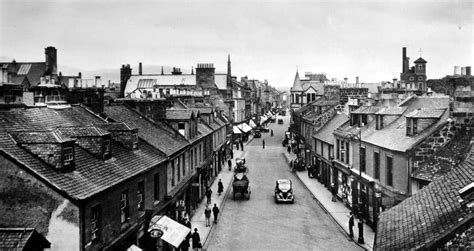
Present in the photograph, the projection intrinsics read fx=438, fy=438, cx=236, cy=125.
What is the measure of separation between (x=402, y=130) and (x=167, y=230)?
50.4ft

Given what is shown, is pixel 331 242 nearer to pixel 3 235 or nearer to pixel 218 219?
pixel 218 219

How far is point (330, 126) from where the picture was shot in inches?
1756

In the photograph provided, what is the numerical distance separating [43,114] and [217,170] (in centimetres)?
3366

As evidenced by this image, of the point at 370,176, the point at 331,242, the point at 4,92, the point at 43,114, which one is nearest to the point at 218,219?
the point at 331,242

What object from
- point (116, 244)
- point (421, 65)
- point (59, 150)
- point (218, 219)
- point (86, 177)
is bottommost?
point (218, 219)

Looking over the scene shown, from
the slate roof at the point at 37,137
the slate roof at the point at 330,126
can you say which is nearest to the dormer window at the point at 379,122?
the slate roof at the point at 330,126

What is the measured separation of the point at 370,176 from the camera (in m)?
28.6

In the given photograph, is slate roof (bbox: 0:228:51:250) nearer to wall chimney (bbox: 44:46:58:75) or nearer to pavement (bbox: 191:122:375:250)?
pavement (bbox: 191:122:375:250)

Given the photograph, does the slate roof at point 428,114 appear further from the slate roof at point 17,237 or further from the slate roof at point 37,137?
the slate roof at point 17,237

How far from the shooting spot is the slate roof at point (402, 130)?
77.1 feet

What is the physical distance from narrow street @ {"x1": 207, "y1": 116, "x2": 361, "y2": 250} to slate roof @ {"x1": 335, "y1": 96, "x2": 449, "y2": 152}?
6.01 metres

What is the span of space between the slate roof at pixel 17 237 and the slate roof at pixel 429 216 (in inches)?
384

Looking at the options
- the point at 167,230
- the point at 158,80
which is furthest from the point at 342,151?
the point at 158,80

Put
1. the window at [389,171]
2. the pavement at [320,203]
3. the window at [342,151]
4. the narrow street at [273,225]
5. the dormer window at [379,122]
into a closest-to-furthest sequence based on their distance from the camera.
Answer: the narrow street at [273,225], the window at [389,171], the pavement at [320,203], the dormer window at [379,122], the window at [342,151]
